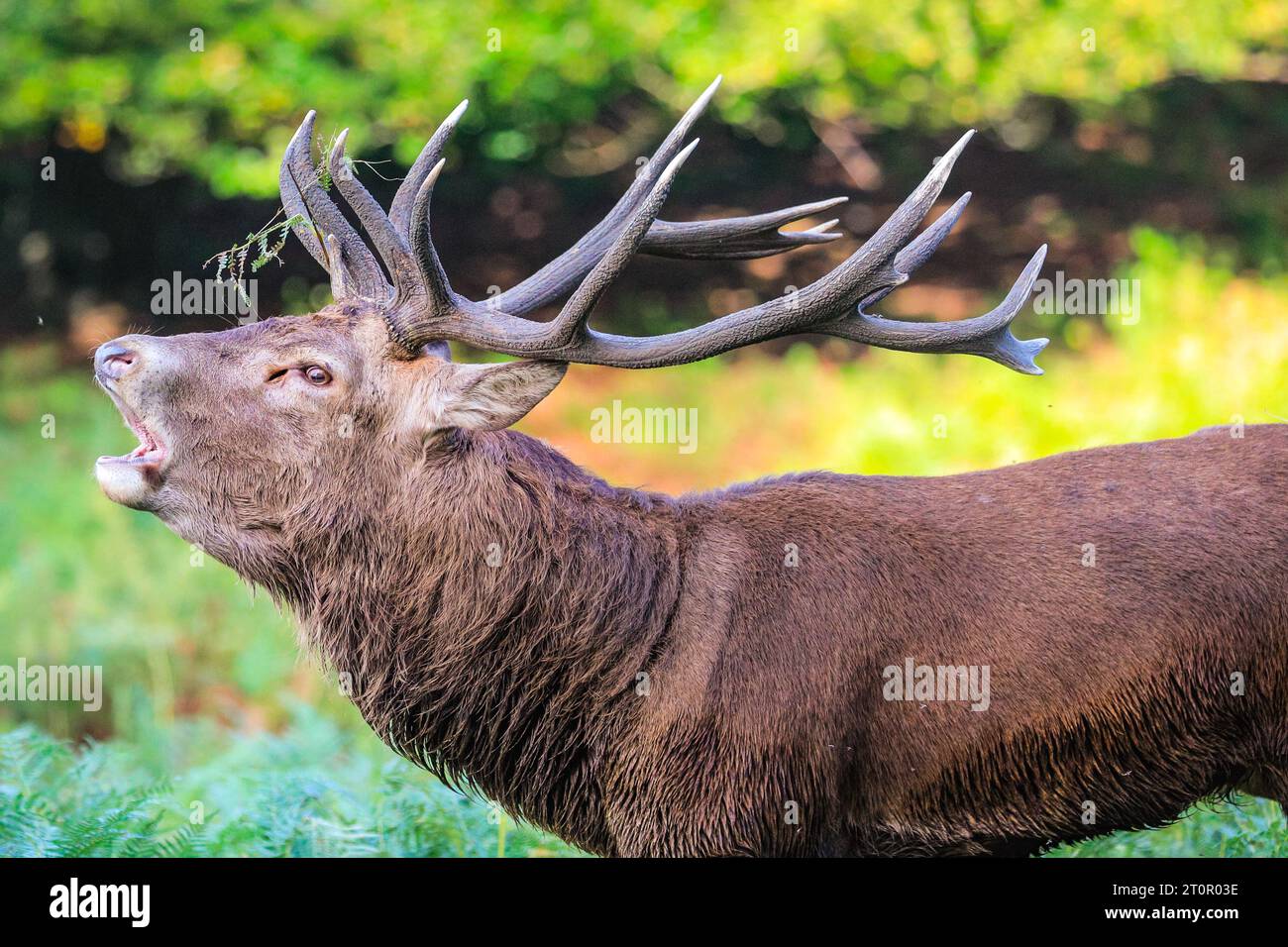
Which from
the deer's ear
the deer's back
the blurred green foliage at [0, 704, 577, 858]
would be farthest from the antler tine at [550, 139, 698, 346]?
the blurred green foliage at [0, 704, 577, 858]

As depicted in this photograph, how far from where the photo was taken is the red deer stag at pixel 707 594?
397 centimetres

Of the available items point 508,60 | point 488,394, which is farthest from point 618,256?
point 508,60

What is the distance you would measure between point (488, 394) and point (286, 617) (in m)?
0.88

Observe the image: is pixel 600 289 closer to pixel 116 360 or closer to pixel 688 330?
pixel 688 330

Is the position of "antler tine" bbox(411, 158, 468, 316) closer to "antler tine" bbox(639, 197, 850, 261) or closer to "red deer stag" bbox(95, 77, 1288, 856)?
"red deer stag" bbox(95, 77, 1288, 856)

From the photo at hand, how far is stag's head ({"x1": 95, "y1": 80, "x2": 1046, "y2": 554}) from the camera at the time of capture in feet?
13.2

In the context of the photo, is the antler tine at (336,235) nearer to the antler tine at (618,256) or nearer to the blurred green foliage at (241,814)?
the antler tine at (618,256)

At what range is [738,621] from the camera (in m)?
4.07

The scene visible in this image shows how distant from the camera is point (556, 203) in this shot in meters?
12.8

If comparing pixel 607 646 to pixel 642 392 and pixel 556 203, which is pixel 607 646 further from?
pixel 556 203

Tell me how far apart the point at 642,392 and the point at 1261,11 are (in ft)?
19.6
